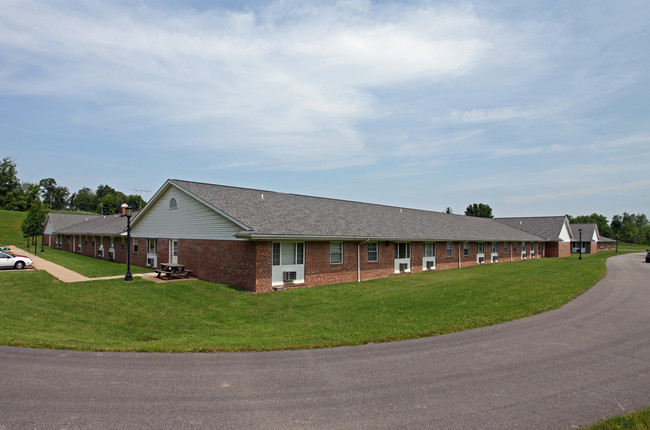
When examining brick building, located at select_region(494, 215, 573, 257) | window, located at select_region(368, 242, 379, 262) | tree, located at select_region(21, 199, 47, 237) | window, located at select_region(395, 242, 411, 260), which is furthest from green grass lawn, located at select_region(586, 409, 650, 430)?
tree, located at select_region(21, 199, 47, 237)

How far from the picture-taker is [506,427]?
4887 mm

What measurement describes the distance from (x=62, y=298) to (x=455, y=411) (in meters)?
15.2

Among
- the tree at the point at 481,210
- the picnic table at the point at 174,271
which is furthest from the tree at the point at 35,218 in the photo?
the tree at the point at 481,210

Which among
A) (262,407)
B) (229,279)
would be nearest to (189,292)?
(229,279)

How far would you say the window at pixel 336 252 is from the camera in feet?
67.9

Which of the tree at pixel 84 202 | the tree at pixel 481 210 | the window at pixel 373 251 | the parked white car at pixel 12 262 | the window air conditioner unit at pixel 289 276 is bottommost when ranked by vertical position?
the window air conditioner unit at pixel 289 276

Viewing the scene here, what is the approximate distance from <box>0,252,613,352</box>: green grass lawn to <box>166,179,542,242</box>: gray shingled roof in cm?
305

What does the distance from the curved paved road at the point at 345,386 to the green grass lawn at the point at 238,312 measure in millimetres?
1047

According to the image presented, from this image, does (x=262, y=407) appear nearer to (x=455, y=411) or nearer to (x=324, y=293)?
(x=455, y=411)

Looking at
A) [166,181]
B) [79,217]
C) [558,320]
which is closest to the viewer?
[558,320]

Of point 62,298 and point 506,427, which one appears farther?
point 62,298

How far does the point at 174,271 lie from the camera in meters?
20.3

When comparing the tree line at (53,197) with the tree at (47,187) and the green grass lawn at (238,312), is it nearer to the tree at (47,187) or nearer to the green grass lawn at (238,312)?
the tree at (47,187)

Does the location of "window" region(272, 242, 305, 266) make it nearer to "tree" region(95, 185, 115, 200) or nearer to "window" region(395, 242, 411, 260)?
"window" region(395, 242, 411, 260)
